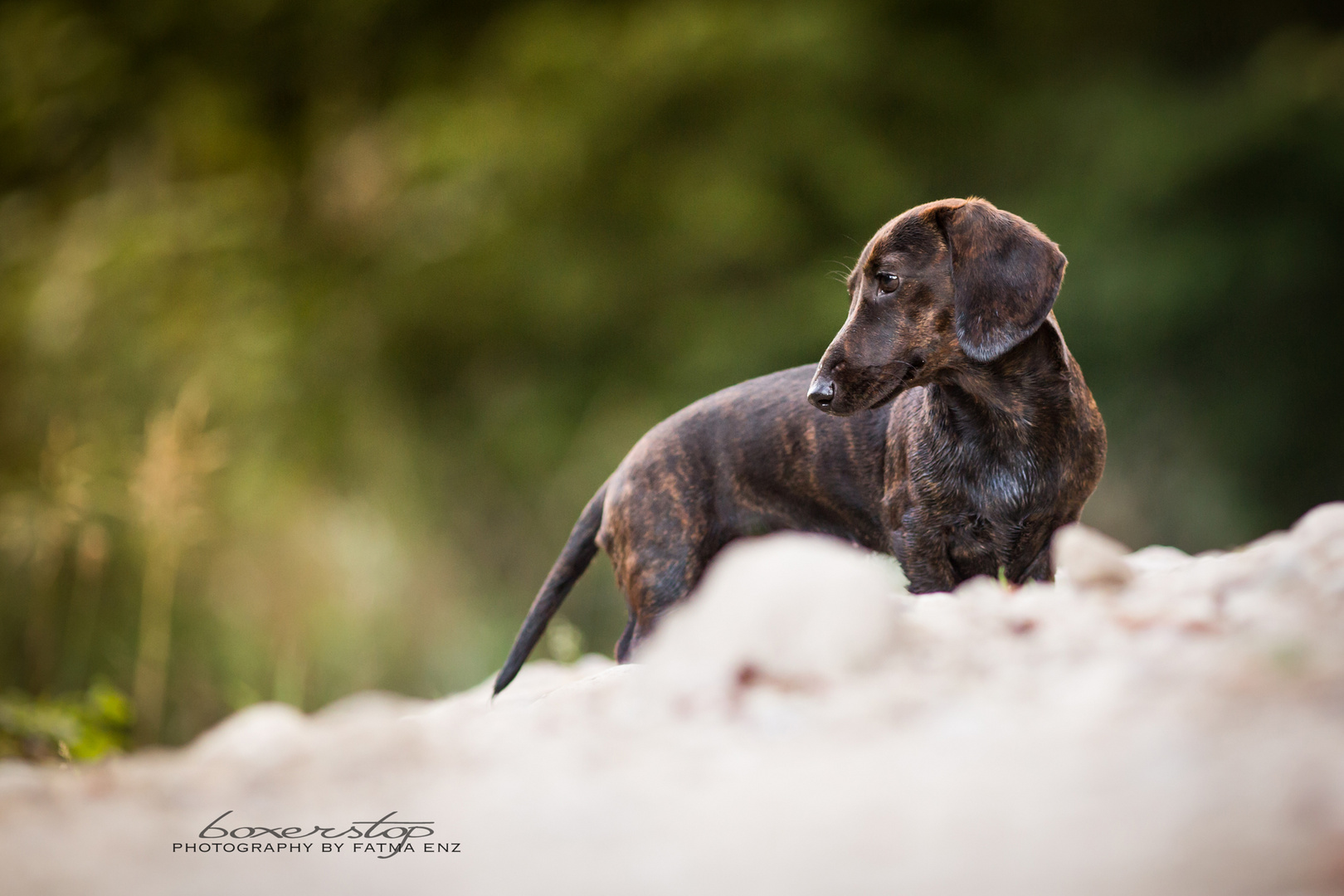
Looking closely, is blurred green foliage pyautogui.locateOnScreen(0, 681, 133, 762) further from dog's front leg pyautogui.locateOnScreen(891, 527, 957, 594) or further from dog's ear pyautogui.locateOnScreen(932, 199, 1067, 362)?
dog's ear pyautogui.locateOnScreen(932, 199, 1067, 362)

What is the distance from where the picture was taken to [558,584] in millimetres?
3129

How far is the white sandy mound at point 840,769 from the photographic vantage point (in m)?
1.08

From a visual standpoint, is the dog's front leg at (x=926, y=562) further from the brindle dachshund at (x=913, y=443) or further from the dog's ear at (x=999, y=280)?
the dog's ear at (x=999, y=280)

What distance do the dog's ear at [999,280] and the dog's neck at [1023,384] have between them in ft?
0.33

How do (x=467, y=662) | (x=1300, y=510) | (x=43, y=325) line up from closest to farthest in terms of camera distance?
(x=467, y=662), (x=1300, y=510), (x=43, y=325)

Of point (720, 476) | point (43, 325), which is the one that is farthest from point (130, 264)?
point (720, 476)

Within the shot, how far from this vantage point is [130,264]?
281 inches

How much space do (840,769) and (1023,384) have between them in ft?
4.75

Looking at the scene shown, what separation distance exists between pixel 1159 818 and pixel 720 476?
6.56 ft

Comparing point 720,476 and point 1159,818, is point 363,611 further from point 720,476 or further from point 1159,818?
point 1159,818
